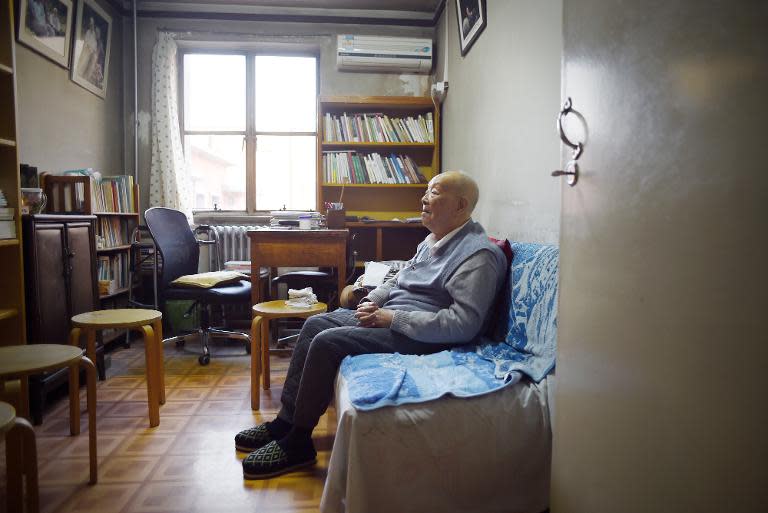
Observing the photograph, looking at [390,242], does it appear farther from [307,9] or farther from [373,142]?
[307,9]

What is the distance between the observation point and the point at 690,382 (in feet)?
2.18

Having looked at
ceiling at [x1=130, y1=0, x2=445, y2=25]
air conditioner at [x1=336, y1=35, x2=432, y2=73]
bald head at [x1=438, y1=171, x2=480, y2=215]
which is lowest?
bald head at [x1=438, y1=171, x2=480, y2=215]

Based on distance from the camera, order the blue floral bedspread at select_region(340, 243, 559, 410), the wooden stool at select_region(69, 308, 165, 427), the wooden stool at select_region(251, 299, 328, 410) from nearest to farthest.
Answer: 1. the blue floral bedspread at select_region(340, 243, 559, 410)
2. the wooden stool at select_region(69, 308, 165, 427)
3. the wooden stool at select_region(251, 299, 328, 410)

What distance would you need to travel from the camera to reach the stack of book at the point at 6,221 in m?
1.97

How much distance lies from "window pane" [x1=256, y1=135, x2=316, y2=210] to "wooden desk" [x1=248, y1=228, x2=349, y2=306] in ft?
5.25

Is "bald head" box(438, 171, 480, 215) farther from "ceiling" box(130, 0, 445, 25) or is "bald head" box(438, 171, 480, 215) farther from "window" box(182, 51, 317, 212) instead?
"window" box(182, 51, 317, 212)

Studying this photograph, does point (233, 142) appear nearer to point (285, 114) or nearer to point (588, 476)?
point (285, 114)

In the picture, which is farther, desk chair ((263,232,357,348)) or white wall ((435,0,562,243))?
desk chair ((263,232,357,348))

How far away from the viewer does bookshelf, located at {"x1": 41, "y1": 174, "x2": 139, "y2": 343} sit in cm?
281

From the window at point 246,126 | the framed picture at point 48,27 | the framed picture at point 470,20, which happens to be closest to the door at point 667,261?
the framed picture at point 470,20

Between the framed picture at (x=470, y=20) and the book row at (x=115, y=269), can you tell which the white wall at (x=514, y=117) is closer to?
the framed picture at (x=470, y=20)

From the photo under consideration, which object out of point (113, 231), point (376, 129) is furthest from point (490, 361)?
point (113, 231)

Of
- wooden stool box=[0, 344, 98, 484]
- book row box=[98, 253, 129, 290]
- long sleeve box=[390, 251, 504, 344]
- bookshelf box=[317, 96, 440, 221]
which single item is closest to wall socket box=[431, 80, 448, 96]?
bookshelf box=[317, 96, 440, 221]

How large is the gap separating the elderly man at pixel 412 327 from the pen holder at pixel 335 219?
1539 mm
